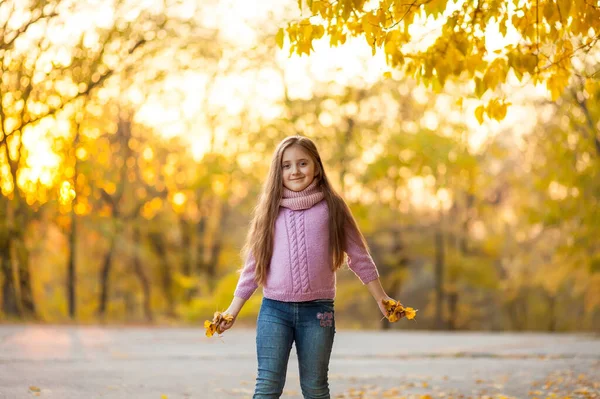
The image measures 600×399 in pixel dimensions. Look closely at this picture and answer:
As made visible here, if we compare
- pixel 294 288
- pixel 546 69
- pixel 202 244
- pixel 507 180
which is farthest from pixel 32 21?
pixel 507 180

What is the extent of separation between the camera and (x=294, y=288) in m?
4.68

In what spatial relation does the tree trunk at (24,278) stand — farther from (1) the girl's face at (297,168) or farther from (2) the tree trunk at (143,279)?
(1) the girl's face at (297,168)

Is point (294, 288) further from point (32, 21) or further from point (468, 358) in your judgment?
point (32, 21)

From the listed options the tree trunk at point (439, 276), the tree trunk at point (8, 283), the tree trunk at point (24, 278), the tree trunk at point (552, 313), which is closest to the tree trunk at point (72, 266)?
the tree trunk at point (8, 283)

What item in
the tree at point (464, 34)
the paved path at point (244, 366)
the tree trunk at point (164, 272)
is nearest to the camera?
the tree at point (464, 34)

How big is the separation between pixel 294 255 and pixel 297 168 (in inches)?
19.8

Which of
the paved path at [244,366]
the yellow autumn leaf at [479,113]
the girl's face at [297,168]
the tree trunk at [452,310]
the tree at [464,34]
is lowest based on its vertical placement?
the paved path at [244,366]

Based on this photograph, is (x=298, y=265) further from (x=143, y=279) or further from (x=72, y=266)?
(x=143, y=279)

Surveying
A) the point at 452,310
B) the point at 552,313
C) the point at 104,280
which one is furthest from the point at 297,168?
the point at 552,313

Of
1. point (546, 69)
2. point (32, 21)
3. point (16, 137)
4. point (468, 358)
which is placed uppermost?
point (32, 21)

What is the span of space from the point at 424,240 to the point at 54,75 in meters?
14.4

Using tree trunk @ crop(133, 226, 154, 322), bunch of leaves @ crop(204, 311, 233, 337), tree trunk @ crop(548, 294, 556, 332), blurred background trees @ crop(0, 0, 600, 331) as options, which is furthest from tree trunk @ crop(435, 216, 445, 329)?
bunch of leaves @ crop(204, 311, 233, 337)

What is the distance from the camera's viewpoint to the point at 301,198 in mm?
4891

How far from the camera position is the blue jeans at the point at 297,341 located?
181 inches
